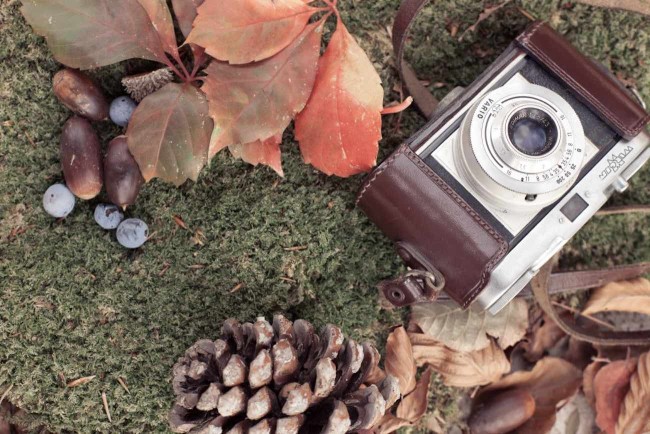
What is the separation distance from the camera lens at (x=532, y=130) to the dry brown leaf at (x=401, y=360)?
0.48 metres

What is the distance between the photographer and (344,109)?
131cm

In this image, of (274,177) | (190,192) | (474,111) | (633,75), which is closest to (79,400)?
(190,192)

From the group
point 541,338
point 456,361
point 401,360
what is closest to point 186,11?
point 401,360

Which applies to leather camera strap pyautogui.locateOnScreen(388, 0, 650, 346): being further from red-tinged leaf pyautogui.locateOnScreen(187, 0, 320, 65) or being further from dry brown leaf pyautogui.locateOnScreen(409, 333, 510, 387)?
red-tinged leaf pyautogui.locateOnScreen(187, 0, 320, 65)

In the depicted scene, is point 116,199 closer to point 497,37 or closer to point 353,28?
point 353,28

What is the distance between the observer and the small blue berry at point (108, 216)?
1.35 metres

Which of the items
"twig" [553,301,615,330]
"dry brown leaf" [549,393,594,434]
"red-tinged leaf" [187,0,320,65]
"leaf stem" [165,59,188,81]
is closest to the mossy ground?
"leaf stem" [165,59,188,81]

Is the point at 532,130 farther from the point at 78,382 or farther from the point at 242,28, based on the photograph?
the point at 78,382

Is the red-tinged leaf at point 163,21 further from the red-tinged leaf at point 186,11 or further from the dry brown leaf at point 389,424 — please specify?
the dry brown leaf at point 389,424

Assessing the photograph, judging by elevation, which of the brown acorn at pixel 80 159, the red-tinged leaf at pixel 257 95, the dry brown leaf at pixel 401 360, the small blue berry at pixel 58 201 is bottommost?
the small blue berry at pixel 58 201

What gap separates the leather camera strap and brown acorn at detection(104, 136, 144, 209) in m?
0.53

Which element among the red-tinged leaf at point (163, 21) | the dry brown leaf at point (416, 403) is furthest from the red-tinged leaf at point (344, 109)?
the dry brown leaf at point (416, 403)

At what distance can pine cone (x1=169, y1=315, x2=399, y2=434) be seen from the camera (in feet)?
3.63

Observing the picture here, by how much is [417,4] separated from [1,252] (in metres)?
0.96
